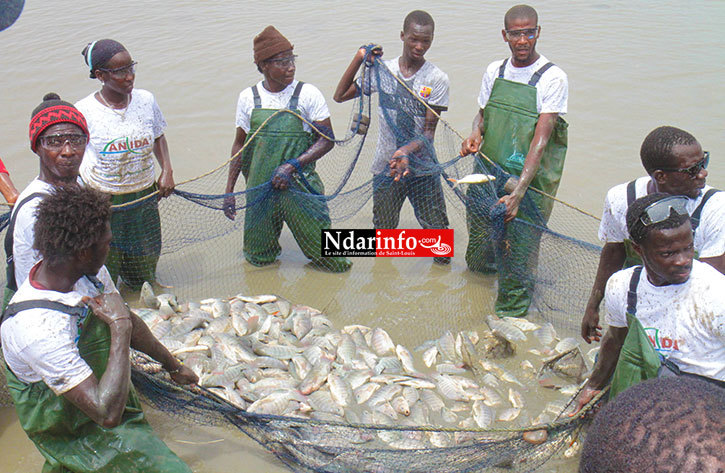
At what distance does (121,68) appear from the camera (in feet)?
16.5

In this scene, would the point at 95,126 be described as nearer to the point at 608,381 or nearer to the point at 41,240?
the point at 41,240

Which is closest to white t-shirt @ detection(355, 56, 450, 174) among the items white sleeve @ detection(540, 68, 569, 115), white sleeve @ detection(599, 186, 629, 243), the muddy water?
white sleeve @ detection(540, 68, 569, 115)

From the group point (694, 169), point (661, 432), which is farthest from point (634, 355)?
point (661, 432)

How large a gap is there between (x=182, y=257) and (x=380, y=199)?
7.28ft

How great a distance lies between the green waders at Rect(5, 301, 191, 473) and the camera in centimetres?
301

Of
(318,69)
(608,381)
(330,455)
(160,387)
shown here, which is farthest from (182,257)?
(318,69)

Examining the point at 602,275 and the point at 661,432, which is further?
the point at 602,275

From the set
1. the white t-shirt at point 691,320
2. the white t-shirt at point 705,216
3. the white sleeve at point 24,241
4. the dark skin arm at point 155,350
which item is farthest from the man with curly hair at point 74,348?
the white t-shirt at point 705,216

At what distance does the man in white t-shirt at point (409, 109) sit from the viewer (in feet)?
18.5

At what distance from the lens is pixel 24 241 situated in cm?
361

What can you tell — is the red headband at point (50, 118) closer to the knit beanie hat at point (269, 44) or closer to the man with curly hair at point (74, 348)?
the man with curly hair at point (74, 348)

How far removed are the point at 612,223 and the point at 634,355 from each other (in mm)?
1099

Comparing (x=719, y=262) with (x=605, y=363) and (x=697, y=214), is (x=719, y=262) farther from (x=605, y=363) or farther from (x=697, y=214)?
(x=605, y=363)

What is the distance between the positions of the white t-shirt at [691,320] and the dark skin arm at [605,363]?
10.7 inches
